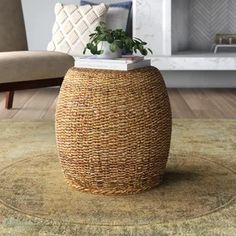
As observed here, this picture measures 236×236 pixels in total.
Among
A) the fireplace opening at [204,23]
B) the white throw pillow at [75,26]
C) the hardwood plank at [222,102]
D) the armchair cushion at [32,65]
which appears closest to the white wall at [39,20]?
the white throw pillow at [75,26]

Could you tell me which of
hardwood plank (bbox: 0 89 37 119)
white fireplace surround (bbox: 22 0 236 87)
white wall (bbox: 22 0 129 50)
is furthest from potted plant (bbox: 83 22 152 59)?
white wall (bbox: 22 0 129 50)

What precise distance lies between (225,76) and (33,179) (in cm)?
312

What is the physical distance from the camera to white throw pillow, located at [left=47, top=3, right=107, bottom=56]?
4230 mm

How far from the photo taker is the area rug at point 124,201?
56.7 inches

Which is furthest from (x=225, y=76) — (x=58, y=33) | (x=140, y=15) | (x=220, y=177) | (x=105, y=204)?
(x=105, y=204)

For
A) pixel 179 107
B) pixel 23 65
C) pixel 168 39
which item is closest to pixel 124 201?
pixel 23 65

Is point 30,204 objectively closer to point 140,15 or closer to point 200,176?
point 200,176

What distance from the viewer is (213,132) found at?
2.73 meters

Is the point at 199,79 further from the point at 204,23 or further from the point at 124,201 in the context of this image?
the point at 124,201

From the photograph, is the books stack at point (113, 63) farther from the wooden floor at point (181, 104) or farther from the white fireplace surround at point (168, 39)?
the white fireplace surround at point (168, 39)

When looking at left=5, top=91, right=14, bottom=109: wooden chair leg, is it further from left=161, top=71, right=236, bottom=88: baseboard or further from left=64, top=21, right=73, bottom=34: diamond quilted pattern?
left=161, top=71, right=236, bottom=88: baseboard

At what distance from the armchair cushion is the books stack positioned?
121 cm

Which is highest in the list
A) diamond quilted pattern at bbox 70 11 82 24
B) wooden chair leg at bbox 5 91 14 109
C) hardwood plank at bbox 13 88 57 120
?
diamond quilted pattern at bbox 70 11 82 24

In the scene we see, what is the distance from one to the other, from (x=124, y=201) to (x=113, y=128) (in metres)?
0.25
